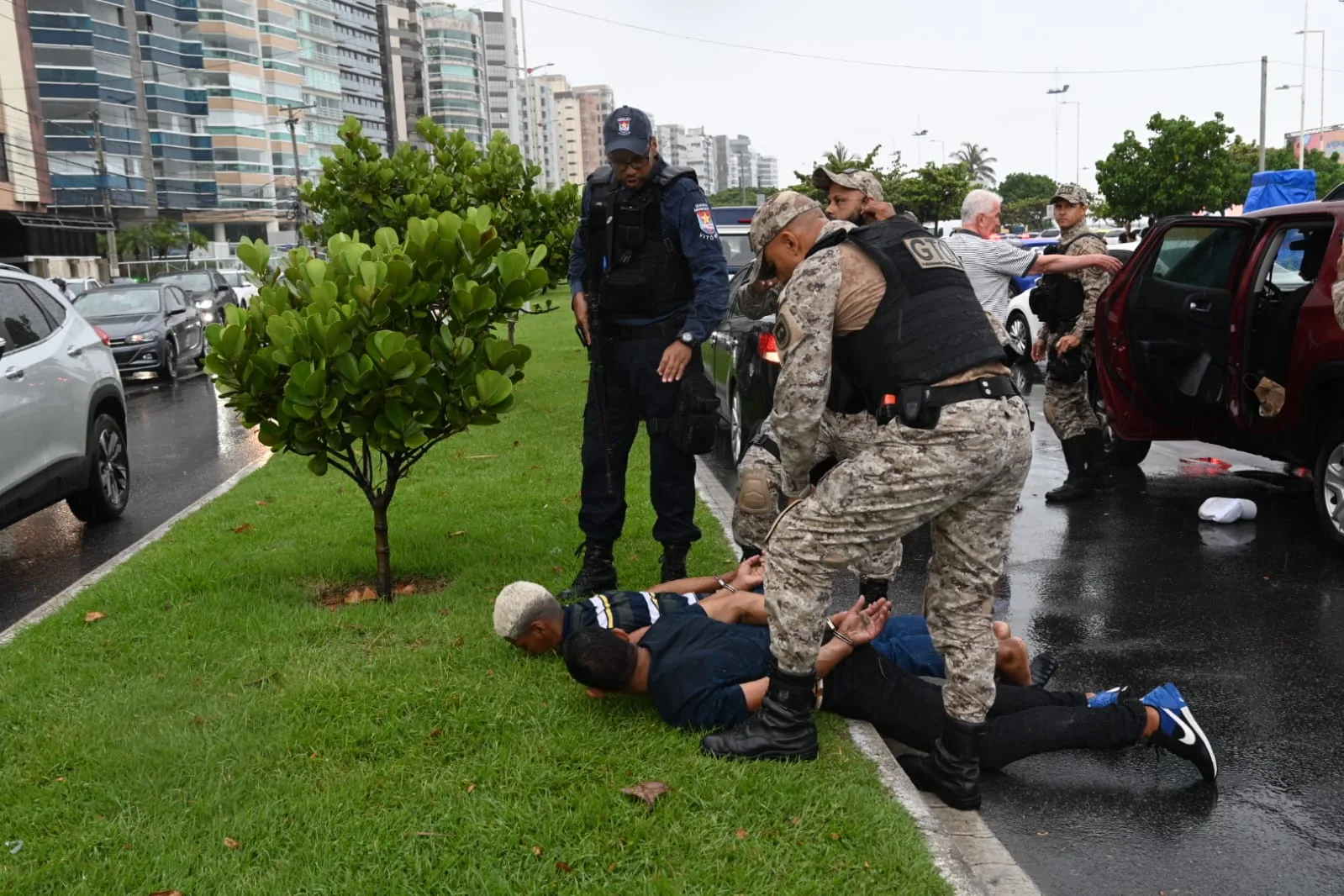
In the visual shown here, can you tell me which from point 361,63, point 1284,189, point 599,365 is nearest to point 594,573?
point 599,365

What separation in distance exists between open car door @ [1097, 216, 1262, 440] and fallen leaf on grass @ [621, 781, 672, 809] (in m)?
4.97

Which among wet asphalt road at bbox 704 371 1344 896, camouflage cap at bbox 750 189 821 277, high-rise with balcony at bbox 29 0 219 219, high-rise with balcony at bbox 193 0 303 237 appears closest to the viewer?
wet asphalt road at bbox 704 371 1344 896

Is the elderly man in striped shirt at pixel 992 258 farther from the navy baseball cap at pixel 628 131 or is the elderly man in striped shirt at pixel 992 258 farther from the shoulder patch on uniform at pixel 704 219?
the navy baseball cap at pixel 628 131

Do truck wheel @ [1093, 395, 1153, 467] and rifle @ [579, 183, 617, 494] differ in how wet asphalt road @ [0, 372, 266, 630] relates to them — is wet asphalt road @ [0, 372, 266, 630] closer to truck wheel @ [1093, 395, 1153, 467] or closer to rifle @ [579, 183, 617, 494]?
rifle @ [579, 183, 617, 494]

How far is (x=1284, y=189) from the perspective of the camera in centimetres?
1606

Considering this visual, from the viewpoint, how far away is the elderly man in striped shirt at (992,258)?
24.1 feet

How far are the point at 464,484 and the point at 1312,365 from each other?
5345 mm

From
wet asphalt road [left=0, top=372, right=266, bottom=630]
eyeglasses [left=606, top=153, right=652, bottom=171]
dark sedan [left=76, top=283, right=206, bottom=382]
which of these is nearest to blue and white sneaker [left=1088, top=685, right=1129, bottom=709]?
eyeglasses [left=606, top=153, right=652, bottom=171]

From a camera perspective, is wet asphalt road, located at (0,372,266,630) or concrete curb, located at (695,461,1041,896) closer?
concrete curb, located at (695,461,1041,896)

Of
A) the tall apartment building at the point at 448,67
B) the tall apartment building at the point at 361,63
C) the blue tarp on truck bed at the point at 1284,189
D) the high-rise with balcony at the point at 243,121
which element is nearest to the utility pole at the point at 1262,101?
the blue tarp on truck bed at the point at 1284,189

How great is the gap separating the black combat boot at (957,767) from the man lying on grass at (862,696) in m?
0.09

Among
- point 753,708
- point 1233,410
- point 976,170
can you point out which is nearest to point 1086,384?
point 1233,410

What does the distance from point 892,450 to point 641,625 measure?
1515 mm

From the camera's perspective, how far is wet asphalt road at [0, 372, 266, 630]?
718 cm
